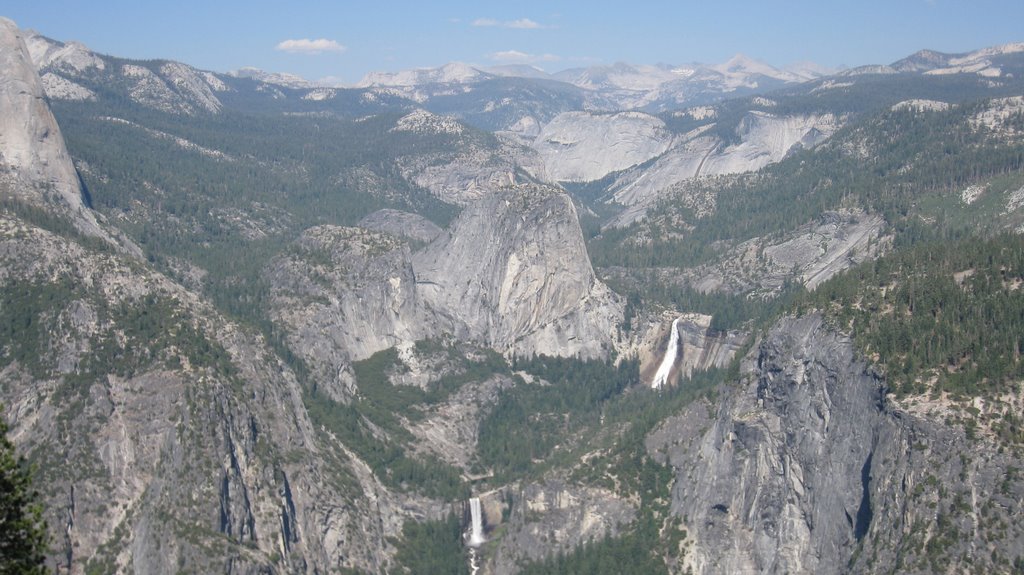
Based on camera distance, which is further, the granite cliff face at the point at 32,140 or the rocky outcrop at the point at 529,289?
the rocky outcrop at the point at 529,289

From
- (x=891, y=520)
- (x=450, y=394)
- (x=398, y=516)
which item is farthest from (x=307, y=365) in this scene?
(x=891, y=520)

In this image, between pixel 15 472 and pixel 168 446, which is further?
pixel 168 446

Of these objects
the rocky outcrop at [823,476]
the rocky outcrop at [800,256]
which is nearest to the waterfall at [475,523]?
the rocky outcrop at [823,476]

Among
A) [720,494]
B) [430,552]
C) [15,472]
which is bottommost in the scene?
[430,552]

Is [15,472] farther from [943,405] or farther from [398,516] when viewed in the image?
[398,516]

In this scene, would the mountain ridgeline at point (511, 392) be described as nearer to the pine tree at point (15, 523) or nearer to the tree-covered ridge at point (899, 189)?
the tree-covered ridge at point (899, 189)

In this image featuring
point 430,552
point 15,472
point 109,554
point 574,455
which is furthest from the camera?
point 574,455

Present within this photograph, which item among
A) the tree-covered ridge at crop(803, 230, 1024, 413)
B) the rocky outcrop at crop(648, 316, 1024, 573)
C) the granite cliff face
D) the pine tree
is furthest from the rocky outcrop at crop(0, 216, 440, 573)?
the pine tree
